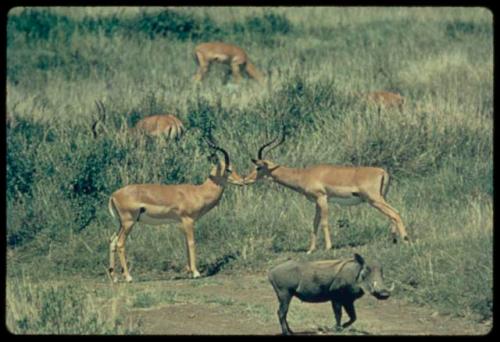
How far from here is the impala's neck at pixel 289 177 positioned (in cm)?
1351

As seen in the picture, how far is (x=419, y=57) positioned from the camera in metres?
22.4

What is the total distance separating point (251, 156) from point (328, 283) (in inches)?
220

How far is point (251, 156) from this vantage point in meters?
15.2

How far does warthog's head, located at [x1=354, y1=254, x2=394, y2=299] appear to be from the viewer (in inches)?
383

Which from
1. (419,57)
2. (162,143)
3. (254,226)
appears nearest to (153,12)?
(419,57)

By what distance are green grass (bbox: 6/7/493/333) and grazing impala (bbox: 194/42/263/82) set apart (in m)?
0.36

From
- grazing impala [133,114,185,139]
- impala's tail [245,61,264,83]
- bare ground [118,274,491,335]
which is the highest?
grazing impala [133,114,185,139]

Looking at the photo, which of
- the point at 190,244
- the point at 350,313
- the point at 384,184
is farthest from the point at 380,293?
the point at 384,184

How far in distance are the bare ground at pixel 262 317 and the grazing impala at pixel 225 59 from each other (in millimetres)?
11140

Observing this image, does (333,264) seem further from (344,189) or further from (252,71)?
(252,71)

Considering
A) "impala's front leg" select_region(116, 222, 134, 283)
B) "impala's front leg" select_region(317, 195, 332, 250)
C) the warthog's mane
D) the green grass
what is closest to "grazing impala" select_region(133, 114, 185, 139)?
the green grass

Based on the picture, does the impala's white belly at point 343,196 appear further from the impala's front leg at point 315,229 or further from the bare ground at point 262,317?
the bare ground at point 262,317

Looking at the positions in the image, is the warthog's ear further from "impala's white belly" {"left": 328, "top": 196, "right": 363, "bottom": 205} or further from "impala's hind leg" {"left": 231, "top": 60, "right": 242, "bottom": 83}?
"impala's hind leg" {"left": 231, "top": 60, "right": 242, "bottom": 83}

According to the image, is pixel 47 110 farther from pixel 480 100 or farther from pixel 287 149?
pixel 480 100
